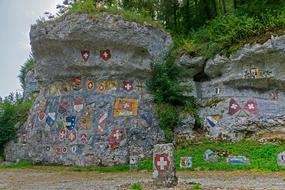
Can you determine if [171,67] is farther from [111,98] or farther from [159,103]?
[111,98]

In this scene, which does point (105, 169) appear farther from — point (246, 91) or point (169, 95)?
point (246, 91)

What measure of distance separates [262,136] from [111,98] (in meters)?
6.08

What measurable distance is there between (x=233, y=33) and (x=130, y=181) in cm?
870

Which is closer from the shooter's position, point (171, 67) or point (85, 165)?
point (85, 165)

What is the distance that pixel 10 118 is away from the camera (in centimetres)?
2159

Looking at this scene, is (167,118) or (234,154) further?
(167,118)

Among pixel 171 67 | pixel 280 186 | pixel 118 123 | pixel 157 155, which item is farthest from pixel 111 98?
pixel 280 186

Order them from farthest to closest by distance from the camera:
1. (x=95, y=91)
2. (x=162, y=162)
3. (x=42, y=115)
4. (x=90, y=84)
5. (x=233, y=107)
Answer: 1. (x=42, y=115)
2. (x=90, y=84)
3. (x=95, y=91)
4. (x=233, y=107)
5. (x=162, y=162)

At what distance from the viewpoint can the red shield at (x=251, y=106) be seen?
17.8 metres

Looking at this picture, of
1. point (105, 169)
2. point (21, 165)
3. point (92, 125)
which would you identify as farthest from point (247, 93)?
point (21, 165)

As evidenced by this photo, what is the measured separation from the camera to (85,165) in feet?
56.4

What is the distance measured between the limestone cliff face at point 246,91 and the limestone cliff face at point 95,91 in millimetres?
2145

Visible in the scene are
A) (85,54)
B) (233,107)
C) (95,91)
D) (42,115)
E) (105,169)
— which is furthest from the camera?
(42,115)

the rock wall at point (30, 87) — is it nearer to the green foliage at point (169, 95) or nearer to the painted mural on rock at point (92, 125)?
the painted mural on rock at point (92, 125)
